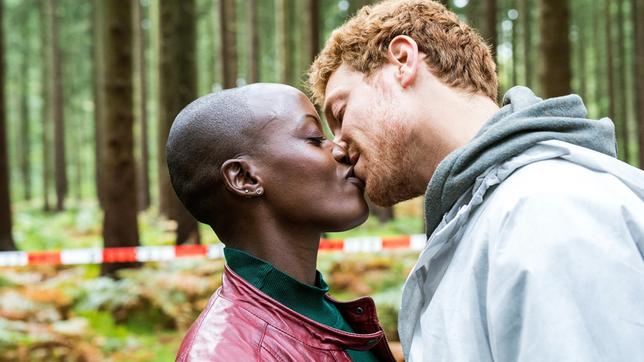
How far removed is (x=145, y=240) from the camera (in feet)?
46.9

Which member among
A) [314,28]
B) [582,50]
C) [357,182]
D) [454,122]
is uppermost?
[582,50]

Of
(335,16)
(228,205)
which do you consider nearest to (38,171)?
(335,16)

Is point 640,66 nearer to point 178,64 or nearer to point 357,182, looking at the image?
point 178,64

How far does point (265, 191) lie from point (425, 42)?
77 cm

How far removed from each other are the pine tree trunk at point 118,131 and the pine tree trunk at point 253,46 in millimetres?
8181

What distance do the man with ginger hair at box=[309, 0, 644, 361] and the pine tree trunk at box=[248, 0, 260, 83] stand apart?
1492cm

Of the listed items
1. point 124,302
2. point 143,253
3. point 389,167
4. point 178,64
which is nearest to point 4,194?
point 178,64

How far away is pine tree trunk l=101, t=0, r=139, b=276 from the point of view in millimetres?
8938

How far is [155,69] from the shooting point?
70.7ft

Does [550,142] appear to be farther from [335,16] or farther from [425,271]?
[335,16]

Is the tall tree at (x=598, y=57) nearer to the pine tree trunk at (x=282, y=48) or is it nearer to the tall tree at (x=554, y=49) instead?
the pine tree trunk at (x=282, y=48)

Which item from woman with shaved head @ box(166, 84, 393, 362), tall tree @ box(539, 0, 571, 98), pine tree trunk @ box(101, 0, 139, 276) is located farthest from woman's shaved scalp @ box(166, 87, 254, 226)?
pine tree trunk @ box(101, 0, 139, 276)

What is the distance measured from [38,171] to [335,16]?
2987cm

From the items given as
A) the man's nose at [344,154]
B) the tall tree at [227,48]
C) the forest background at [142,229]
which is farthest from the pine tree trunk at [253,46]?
the man's nose at [344,154]
